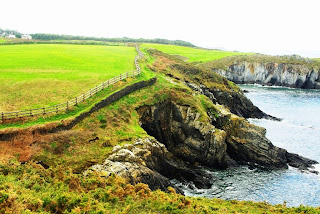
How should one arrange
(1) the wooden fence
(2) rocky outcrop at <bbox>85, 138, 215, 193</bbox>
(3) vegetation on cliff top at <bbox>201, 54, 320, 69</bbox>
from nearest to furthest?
(2) rocky outcrop at <bbox>85, 138, 215, 193</bbox> < (1) the wooden fence < (3) vegetation on cliff top at <bbox>201, 54, 320, 69</bbox>

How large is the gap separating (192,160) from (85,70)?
25.9 meters

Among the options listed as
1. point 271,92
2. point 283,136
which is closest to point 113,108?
point 283,136

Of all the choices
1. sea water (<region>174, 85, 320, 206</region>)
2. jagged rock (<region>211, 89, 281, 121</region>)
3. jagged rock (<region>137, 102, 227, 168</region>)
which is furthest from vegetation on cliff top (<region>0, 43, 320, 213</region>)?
jagged rock (<region>211, 89, 281, 121</region>)

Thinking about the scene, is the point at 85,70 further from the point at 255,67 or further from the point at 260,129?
the point at 255,67

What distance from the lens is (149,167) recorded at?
2995 centimetres

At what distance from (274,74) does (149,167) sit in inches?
4389

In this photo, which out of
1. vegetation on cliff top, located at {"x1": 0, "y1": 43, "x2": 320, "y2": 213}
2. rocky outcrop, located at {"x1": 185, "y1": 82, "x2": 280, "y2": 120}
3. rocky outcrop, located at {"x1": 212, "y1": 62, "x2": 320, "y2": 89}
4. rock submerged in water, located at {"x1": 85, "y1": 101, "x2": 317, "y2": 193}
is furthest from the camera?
rocky outcrop, located at {"x1": 212, "y1": 62, "x2": 320, "y2": 89}

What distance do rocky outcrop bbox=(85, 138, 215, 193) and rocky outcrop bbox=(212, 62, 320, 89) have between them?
91294mm

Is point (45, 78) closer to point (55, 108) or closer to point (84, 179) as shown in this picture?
point (55, 108)

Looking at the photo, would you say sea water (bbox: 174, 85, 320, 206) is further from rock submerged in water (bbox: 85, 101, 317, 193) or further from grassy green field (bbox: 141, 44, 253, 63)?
grassy green field (bbox: 141, 44, 253, 63)

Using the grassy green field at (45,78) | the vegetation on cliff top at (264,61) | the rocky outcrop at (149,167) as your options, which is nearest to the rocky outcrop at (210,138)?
the rocky outcrop at (149,167)

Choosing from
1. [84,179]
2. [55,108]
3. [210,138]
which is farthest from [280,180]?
[55,108]

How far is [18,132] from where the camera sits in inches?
1048

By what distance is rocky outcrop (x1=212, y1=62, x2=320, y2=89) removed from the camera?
397 ft
